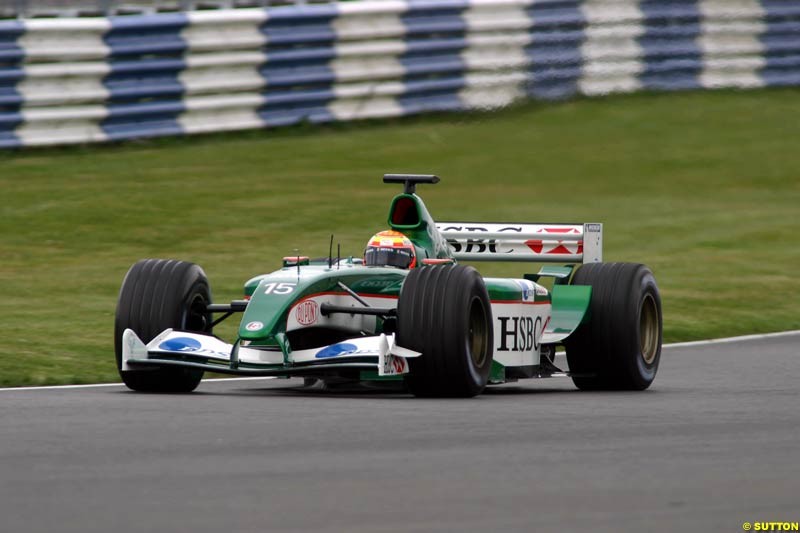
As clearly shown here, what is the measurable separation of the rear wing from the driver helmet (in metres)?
1.06

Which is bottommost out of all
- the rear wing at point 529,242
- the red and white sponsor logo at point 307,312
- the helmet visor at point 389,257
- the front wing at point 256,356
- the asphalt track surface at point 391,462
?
the asphalt track surface at point 391,462

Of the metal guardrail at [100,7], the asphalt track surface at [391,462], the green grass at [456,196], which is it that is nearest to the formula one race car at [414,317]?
the asphalt track surface at [391,462]

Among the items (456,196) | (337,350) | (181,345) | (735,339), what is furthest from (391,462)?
(456,196)

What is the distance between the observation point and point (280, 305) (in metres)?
9.62

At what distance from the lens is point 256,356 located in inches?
378

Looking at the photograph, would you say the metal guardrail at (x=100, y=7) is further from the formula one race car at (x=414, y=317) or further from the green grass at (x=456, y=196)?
the formula one race car at (x=414, y=317)

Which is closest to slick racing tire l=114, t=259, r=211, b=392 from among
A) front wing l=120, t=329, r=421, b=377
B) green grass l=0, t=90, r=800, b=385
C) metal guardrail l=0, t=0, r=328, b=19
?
front wing l=120, t=329, r=421, b=377

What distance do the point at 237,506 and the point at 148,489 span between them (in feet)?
1.64

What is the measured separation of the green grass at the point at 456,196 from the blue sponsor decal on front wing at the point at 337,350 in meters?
4.48

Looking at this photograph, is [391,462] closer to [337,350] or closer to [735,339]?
[337,350]

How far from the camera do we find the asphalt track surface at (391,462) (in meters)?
5.57

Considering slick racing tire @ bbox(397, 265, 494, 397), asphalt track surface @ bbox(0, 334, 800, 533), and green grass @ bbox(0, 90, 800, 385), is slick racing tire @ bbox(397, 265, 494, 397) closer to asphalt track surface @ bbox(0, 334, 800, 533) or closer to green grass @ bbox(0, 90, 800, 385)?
asphalt track surface @ bbox(0, 334, 800, 533)

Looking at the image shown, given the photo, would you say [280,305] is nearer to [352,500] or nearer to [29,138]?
[352,500]

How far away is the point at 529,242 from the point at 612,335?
1.13 meters
